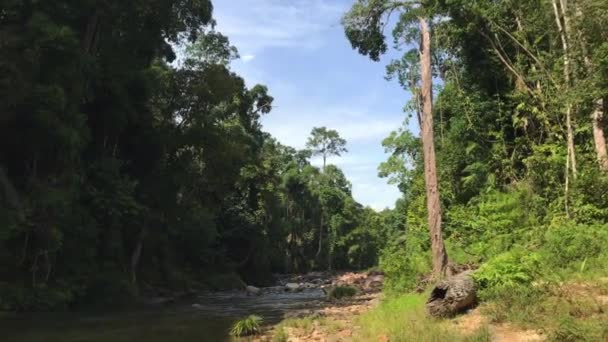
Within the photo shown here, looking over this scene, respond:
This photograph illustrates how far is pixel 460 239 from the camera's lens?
53.2 feet

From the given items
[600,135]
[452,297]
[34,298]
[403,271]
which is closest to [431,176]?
[403,271]

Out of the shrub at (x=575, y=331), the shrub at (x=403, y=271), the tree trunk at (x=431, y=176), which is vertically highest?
the tree trunk at (x=431, y=176)

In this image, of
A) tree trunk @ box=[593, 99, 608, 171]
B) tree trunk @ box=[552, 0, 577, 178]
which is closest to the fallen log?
tree trunk @ box=[593, 99, 608, 171]

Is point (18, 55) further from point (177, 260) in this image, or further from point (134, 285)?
point (177, 260)

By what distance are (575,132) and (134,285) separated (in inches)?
783

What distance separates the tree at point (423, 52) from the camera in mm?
12125

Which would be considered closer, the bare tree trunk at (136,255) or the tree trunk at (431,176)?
the tree trunk at (431,176)

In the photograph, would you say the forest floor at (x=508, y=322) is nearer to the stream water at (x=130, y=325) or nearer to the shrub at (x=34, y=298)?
the stream water at (x=130, y=325)

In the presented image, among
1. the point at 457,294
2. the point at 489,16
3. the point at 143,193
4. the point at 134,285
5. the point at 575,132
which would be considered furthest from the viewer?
the point at 143,193

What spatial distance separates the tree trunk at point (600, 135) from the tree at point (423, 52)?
4.63 metres

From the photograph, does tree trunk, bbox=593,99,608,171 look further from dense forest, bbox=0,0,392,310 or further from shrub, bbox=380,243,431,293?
dense forest, bbox=0,0,392,310

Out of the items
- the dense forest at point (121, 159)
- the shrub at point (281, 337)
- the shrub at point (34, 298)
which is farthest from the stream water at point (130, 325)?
the dense forest at point (121, 159)

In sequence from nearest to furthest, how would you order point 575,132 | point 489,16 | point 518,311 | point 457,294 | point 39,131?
point 518,311, point 457,294, point 575,132, point 489,16, point 39,131

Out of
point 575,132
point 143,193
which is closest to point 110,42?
point 143,193
